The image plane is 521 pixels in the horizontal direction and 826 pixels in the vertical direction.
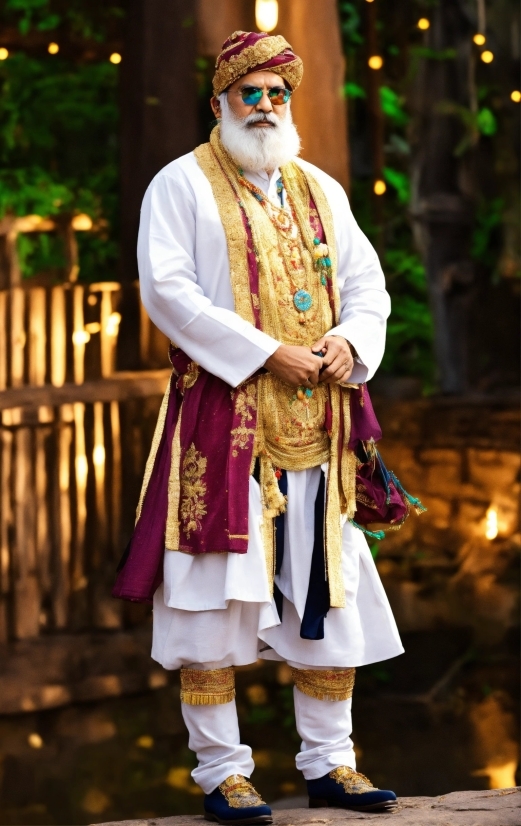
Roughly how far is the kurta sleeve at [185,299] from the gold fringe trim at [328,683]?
0.70 metres

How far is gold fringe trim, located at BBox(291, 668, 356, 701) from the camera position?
3.23 metres

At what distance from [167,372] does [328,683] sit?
2783mm

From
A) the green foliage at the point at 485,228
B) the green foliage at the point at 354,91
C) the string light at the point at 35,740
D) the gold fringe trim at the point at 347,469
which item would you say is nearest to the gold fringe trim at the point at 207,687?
the gold fringe trim at the point at 347,469

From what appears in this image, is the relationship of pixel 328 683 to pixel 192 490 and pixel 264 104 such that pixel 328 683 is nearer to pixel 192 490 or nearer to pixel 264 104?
pixel 192 490

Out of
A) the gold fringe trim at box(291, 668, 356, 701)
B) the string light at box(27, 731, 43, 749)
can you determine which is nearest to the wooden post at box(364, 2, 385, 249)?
the string light at box(27, 731, 43, 749)

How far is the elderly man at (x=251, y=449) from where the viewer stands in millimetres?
3104

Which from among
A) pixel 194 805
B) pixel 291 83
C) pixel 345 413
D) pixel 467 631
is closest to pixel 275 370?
pixel 345 413

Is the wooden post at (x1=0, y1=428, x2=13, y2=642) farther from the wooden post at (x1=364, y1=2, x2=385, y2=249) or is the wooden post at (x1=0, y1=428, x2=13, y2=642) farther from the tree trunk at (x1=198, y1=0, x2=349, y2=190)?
the wooden post at (x1=364, y1=2, x2=385, y2=249)

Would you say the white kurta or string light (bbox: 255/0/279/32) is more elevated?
string light (bbox: 255/0/279/32)

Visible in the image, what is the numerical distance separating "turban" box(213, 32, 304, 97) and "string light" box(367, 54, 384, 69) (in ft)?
11.4

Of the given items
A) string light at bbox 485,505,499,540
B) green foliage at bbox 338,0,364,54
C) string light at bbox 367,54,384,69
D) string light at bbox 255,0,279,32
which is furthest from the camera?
string light at bbox 367,54,384,69

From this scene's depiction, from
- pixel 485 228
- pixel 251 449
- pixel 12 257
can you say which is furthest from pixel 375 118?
pixel 251 449

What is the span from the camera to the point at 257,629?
316cm

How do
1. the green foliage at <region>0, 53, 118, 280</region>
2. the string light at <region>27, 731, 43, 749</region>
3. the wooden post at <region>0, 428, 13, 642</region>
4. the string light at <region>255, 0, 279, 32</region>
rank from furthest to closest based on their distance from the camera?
the green foliage at <region>0, 53, 118, 280</region> → the wooden post at <region>0, 428, 13, 642</region> → the string light at <region>255, 0, 279, 32</region> → the string light at <region>27, 731, 43, 749</region>
